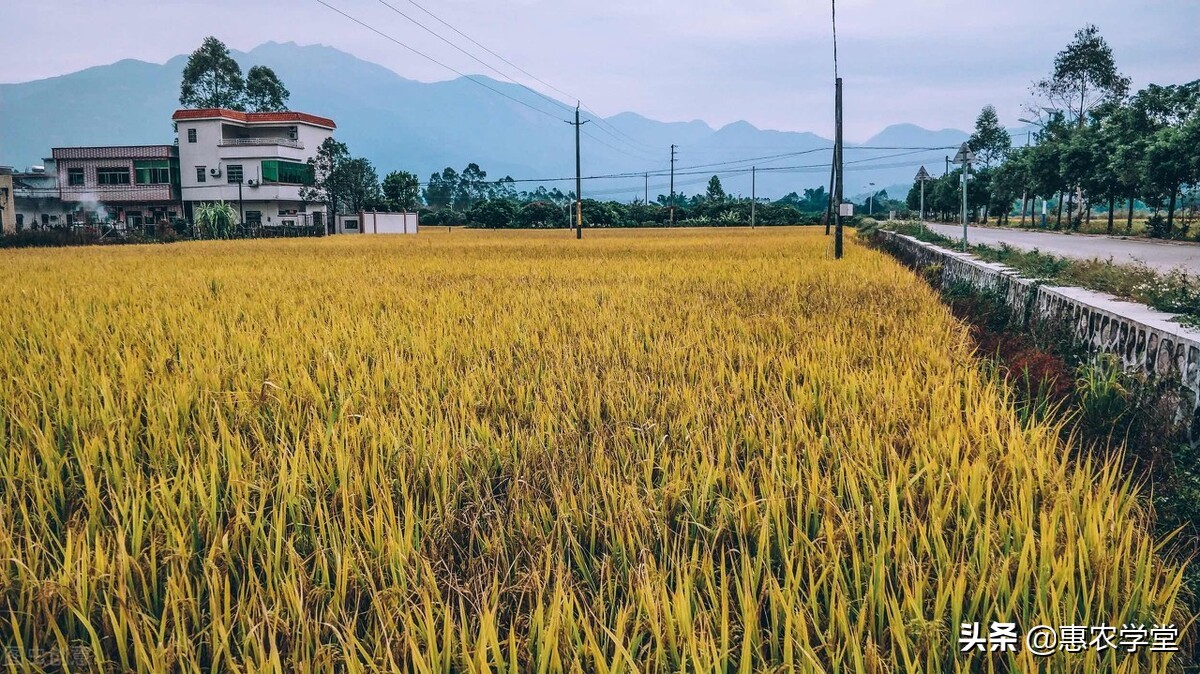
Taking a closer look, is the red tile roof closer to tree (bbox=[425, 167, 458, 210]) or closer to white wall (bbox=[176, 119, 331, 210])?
white wall (bbox=[176, 119, 331, 210])

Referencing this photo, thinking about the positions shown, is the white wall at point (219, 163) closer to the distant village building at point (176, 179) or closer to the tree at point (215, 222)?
the distant village building at point (176, 179)

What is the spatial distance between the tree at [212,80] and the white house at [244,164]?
7.92 m

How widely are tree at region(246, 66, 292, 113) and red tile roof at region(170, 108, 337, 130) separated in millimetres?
7158

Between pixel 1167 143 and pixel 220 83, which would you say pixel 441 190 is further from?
pixel 1167 143

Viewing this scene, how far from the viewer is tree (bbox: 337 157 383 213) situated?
4700 centimetres

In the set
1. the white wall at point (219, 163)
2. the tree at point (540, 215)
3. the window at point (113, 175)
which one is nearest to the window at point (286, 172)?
the white wall at point (219, 163)

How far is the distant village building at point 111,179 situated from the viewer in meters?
46.3

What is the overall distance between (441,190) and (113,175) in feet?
165

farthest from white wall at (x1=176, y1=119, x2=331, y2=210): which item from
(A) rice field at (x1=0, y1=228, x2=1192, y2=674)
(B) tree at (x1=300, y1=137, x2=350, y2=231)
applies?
(A) rice field at (x1=0, y1=228, x2=1192, y2=674)

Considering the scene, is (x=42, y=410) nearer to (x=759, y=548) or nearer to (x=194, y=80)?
(x=759, y=548)

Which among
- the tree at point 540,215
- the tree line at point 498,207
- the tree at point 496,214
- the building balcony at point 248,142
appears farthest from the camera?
the tree at point 496,214

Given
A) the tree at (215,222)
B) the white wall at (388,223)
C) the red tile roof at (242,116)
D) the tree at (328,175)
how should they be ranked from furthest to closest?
the white wall at (388,223)
the tree at (328,175)
the red tile roof at (242,116)
the tree at (215,222)

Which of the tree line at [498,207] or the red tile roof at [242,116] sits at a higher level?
the red tile roof at [242,116]

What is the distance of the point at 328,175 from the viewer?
155ft
